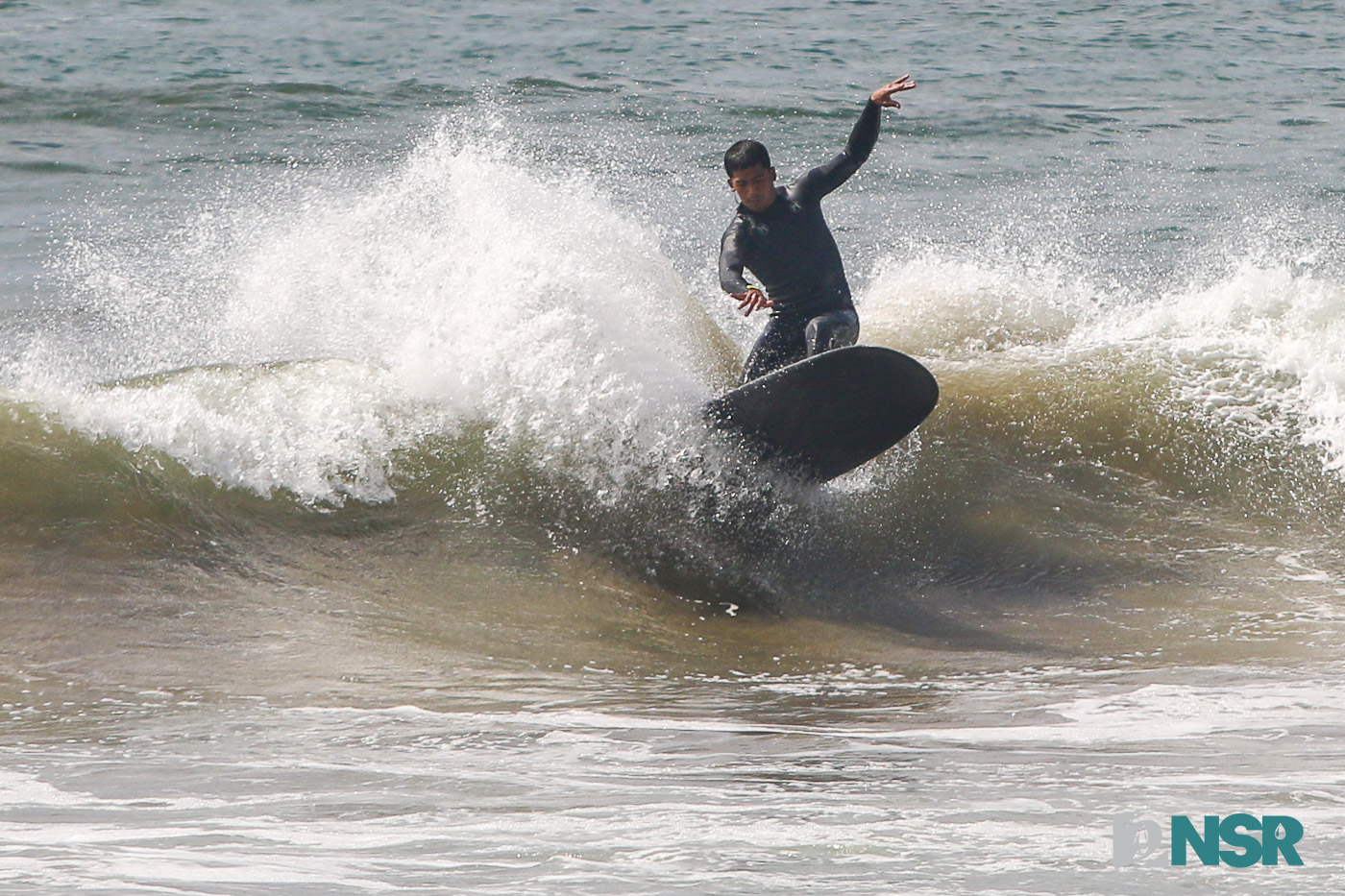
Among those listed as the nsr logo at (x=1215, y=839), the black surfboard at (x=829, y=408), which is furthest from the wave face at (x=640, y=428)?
the nsr logo at (x=1215, y=839)

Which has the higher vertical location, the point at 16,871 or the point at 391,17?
the point at 391,17

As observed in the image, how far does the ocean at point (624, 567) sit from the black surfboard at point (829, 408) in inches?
7.0

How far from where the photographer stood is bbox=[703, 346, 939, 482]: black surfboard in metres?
5.84

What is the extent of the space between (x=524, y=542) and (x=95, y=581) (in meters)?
1.79

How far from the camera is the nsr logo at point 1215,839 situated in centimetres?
319

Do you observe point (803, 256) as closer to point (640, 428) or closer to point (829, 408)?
point (829, 408)

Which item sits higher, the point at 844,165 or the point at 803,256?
the point at 844,165

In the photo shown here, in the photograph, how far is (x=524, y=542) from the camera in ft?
20.5

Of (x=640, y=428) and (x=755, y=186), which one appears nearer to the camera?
(x=755, y=186)

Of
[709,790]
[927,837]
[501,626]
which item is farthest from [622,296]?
[927,837]

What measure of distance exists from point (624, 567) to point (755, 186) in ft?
5.74

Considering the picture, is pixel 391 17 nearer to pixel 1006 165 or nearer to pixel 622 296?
pixel 1006 165

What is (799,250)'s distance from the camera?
6215mm

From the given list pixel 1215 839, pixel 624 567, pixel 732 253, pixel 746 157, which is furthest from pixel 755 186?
pixel 1215 839
